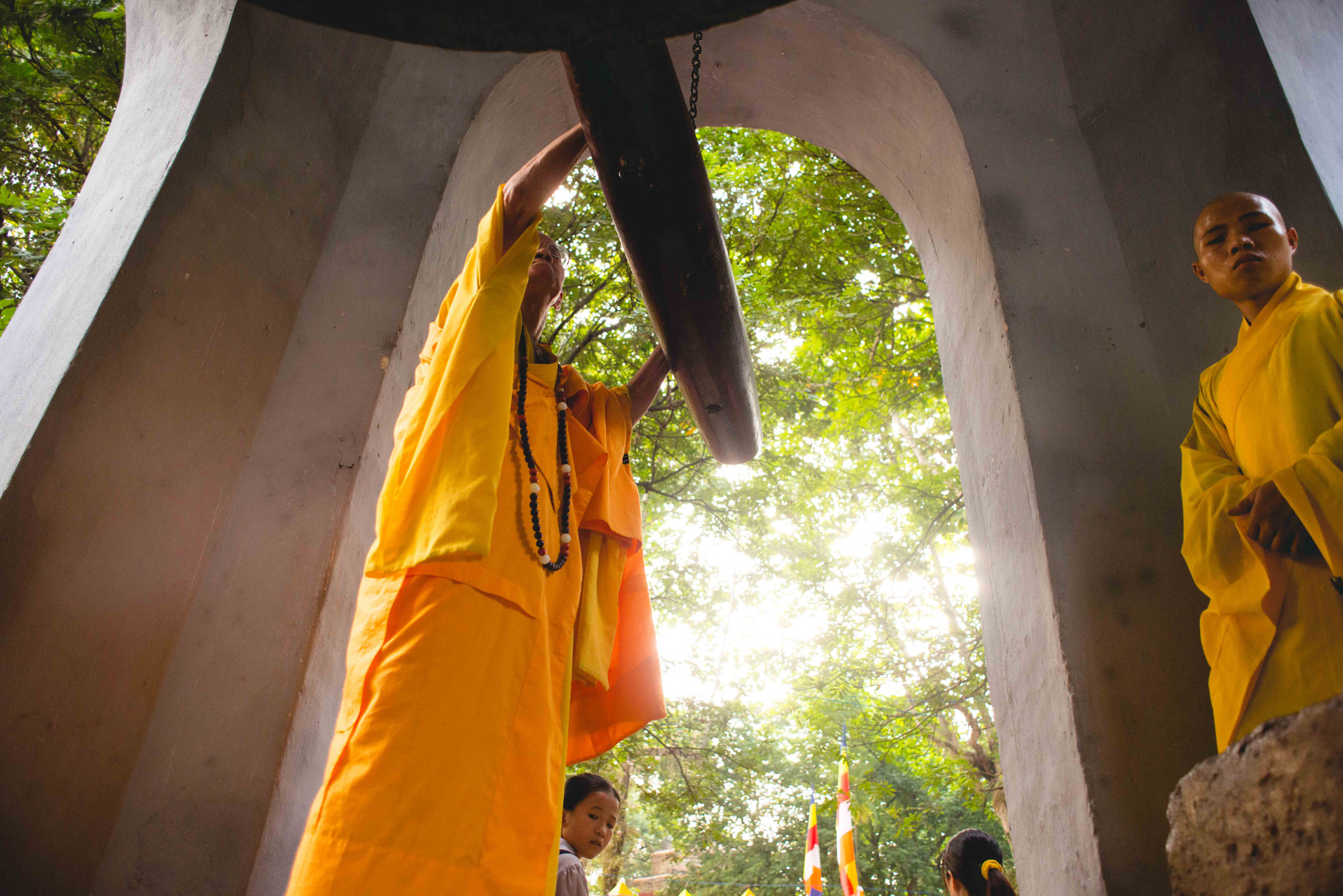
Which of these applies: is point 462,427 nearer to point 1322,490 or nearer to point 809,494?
point 1322,490

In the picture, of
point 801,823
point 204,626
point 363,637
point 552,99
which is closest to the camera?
point 363,637

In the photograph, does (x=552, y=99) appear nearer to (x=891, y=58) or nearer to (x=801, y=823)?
(x=891, y=58)

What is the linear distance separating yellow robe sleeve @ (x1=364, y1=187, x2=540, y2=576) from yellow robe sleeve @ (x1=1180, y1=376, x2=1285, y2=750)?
1.34 metres

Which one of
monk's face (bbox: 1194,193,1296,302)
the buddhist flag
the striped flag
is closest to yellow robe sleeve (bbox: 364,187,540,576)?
A: monk's face (bbox: 1194,193,1296,302)

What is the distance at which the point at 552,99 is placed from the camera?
2754 millimetres

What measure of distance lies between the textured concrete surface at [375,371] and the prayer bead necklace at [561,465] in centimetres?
46

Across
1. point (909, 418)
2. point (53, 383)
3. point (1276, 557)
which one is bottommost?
point (1276, 557)

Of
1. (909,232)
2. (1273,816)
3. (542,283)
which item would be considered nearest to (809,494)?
(909,232)

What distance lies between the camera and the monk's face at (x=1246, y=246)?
5.48ft

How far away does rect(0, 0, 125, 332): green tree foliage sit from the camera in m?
3.29

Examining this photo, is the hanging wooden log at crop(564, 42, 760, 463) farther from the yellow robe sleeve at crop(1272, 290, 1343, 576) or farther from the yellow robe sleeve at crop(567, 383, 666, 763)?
the yellow robe sleeve at crop(1272, 290, 1343, 576)

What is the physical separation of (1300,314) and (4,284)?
5276mm

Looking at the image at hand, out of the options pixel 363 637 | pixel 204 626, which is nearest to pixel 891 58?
pixel 363 637

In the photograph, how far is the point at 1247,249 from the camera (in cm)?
167
